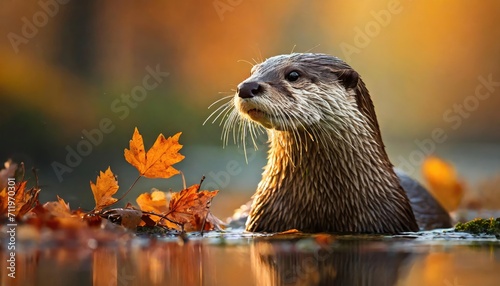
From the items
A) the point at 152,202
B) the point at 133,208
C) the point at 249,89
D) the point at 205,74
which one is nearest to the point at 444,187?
the point at 152,202

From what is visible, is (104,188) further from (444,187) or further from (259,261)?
(444,187)

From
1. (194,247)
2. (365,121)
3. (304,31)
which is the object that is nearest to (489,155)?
(304,31)

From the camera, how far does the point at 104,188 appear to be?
3.41 meters

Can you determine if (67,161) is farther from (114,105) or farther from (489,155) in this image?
(489,155)

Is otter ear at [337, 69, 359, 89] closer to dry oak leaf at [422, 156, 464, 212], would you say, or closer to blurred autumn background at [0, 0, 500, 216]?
blurred autumn background at [0, 0, 500, 216]

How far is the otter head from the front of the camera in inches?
142

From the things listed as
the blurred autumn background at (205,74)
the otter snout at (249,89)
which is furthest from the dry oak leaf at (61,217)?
the blurred autumn background at (205,74)

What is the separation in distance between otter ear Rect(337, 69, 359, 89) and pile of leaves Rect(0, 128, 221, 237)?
78 cm

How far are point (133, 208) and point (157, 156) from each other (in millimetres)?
226

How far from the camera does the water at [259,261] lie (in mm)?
2332

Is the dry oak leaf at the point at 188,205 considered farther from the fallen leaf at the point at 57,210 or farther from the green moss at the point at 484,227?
the green moss at the point at 484,227

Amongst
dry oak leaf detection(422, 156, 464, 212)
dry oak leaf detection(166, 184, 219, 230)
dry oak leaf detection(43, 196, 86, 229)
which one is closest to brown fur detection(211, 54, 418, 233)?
dry oak leaf detection(166, 184, 219, 230)

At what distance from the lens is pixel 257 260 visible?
2775 mm

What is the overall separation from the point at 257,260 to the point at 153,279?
51 cm
